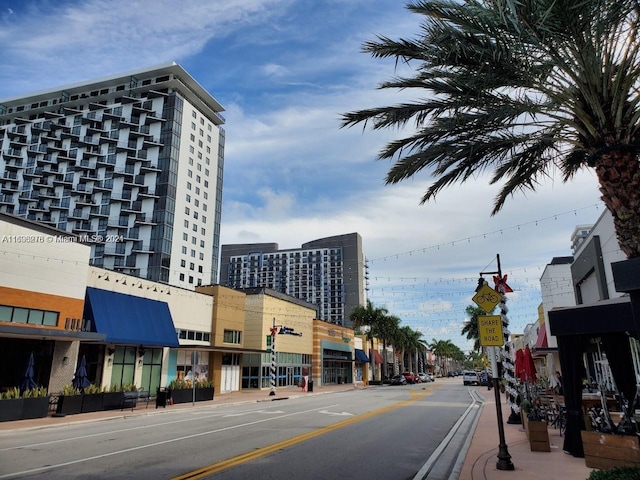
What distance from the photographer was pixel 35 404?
18.2m

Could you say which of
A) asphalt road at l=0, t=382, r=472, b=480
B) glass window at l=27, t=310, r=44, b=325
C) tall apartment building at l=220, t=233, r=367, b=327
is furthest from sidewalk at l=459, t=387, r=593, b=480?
tall apartment building at l=220, t=233, r=367, b=327

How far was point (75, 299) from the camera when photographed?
23.5 meters

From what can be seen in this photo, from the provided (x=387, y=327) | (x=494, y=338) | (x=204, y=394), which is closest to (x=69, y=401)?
(x=204, y=394)

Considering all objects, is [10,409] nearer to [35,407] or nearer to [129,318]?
[35,407]

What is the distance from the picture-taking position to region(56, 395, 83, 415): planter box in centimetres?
1916

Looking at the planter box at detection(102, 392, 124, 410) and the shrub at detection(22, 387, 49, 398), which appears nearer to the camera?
the shrub at detection(22, 387, 49, 398)

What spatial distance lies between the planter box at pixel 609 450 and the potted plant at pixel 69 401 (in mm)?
19444

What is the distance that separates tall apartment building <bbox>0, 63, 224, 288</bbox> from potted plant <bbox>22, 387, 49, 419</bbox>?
59495 millimetres

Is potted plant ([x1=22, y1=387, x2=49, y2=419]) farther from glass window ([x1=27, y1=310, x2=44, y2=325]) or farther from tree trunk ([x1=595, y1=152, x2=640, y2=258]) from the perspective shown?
tree trunk ([x1=595, y1=152, x2=640, y2=258])

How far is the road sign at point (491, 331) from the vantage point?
9078 millimetres

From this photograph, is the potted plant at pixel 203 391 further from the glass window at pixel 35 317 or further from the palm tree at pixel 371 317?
the palm tree at pixel 371 317

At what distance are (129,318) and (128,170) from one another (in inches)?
2553

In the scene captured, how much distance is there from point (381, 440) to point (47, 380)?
17.8m

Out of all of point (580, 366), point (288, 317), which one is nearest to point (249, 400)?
point (288, 317)
